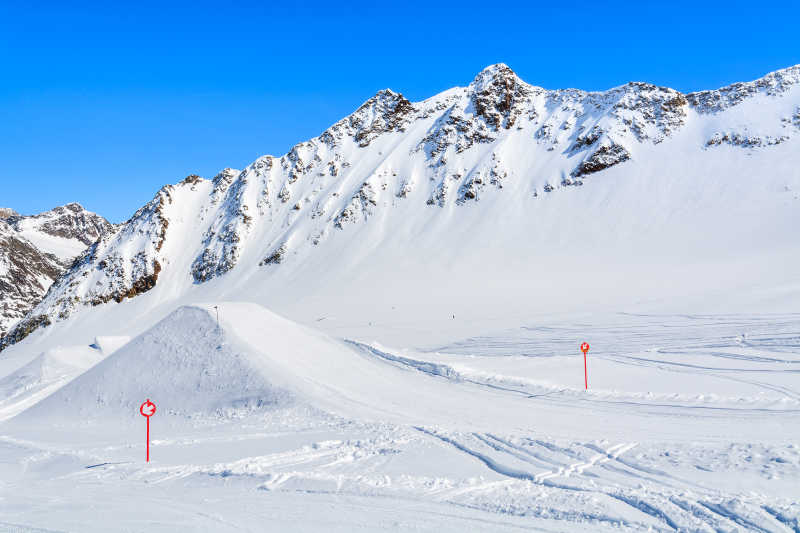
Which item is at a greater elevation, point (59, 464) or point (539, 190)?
point (539, 190)

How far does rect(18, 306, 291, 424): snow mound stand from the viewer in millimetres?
18531

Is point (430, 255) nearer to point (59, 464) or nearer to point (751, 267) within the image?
point (751, 267)

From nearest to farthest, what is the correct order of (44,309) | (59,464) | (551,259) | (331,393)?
(59,464)
(331,393)
(551,259)
(44,309)

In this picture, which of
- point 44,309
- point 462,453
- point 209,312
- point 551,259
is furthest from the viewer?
point 44,309

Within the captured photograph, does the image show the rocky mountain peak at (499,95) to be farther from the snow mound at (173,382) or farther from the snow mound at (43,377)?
the snow mound at (173,382)

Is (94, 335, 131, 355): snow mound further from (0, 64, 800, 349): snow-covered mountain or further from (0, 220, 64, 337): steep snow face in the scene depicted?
(0, 220, 64, 337): steep snow face

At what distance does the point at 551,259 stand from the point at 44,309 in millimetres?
82597

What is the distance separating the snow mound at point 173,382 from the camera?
18.5 meters

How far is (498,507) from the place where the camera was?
29.2ft

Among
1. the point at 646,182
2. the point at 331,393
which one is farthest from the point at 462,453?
the point at 646,182

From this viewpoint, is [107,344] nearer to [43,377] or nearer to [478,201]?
[43,377]

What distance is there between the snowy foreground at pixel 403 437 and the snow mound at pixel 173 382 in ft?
0.29

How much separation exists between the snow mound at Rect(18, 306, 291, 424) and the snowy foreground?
89 millimetres

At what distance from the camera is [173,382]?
20125 millimetres
